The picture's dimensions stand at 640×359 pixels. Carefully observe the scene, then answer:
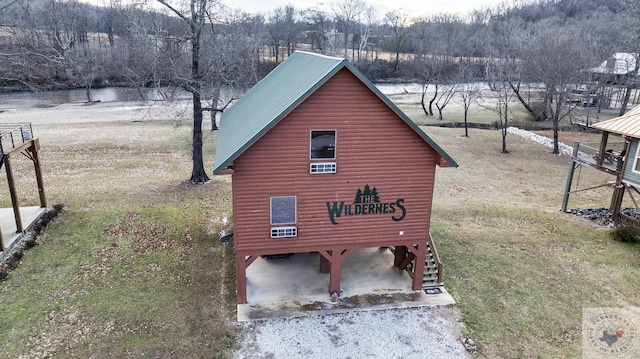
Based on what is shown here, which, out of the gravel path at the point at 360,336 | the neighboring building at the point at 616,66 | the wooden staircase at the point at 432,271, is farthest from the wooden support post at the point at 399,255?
the neighboring building at the point at 616,66

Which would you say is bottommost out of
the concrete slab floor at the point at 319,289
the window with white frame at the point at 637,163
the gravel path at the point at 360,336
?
the gravel path at the point at 360,336

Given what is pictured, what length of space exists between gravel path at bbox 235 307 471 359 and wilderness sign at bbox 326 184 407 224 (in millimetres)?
3245

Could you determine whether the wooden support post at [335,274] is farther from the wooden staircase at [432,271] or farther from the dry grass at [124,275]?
the dry grass at [124,275]

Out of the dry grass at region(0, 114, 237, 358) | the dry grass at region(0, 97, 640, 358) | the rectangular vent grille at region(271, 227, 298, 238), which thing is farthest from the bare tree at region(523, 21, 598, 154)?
the rectangular vent grille at region(271, 227, 298, 238)

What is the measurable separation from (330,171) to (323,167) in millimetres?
265

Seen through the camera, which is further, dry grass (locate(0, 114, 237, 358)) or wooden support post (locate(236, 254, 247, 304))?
wooden support post (locate(236, 254, 247, 304))

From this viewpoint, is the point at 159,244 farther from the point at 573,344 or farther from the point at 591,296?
the point at 591,296

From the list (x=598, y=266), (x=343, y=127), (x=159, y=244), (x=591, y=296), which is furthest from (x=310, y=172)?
(x=598, y=266)

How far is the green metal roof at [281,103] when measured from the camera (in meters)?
12.0

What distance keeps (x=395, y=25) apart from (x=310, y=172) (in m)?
95.3

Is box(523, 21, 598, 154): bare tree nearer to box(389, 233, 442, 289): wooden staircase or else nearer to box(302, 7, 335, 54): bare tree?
box(389, 233, 442, 289): wooden staircase

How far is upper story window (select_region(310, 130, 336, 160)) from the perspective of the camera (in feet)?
42.1

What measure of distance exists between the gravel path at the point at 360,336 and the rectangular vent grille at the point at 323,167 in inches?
183

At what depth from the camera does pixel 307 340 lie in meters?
12.3
